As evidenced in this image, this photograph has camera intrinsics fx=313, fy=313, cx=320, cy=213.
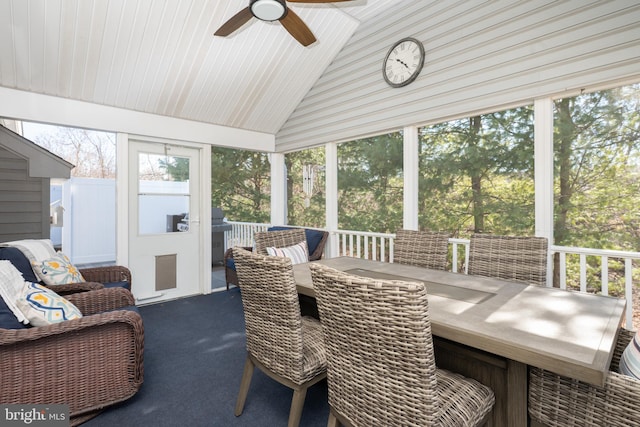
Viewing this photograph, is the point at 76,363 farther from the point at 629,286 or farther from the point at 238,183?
the point at 238,183

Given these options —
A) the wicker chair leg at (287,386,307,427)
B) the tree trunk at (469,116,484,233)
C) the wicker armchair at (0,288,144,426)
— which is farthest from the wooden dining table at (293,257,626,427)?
the tree trunk at (469,116,484,233)

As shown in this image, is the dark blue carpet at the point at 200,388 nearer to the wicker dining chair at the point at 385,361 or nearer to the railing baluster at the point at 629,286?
the wicker dining chair at the point at 385,361

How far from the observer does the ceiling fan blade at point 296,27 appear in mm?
2432

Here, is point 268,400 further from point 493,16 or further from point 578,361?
point 493,16

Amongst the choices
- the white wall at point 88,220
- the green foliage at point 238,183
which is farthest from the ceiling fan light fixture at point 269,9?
the white wall at point 88,220

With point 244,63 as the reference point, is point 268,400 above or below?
below

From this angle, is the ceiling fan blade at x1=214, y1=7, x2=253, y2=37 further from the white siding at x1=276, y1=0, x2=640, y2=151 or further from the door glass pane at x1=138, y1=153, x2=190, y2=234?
the door glass pane at x1=138, y1=153, x2=190, y2=234

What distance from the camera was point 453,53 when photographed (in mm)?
3055

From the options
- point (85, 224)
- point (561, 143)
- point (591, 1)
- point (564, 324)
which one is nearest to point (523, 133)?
point (561, 143)

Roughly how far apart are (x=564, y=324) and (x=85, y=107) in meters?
4.62

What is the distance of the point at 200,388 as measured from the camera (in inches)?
87.2

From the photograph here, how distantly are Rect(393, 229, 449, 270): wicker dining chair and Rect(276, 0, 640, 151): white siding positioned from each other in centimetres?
130

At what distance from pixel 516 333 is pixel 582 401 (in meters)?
0.32

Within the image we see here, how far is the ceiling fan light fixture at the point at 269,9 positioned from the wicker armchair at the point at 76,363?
223 centimetres
